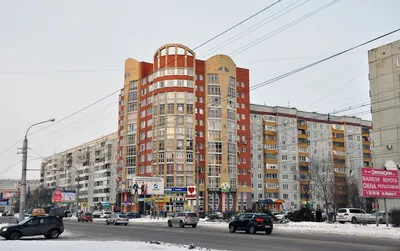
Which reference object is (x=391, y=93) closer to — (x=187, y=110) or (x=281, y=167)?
(x=187, y=110)

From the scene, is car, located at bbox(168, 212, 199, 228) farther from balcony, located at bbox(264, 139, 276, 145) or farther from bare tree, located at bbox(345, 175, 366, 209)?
balcony, located at bbox(264, 139, 276, 145)

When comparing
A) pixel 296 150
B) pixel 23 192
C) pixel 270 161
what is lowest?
pixel 23 192

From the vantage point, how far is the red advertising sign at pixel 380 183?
3869 cm

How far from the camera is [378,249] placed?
63.6 feet

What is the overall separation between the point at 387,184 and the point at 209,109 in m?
63.7

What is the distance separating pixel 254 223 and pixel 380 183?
45.3 ft

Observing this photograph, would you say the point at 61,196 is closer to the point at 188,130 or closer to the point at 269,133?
the point at 188,130

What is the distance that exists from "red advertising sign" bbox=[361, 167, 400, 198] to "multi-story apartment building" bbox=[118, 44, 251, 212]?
5726cm

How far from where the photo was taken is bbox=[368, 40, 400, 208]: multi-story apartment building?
2603 inches

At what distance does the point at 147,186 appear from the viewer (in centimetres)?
7438

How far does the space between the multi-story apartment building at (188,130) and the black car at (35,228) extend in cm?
6570

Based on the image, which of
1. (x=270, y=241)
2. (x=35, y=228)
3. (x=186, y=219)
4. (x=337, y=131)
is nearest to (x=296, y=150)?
(x=337, y=131)

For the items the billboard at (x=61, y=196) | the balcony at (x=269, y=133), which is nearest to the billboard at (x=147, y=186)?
the billboard at (x=61, y=196)

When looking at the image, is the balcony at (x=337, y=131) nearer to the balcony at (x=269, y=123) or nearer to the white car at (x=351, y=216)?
the balcony at (x=269, y=123)
